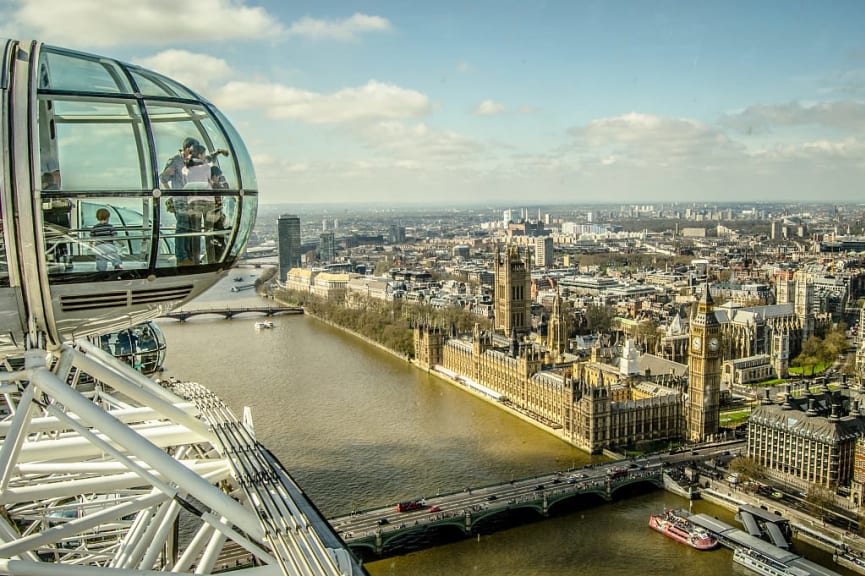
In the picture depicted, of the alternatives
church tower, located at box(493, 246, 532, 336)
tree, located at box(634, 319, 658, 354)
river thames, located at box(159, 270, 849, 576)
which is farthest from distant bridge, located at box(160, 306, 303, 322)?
tree, located at box(634, 319, 658, 354)

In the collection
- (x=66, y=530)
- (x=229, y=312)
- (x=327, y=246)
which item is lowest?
(x=229, y=312)

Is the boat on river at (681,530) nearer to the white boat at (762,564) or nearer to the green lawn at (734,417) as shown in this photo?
the white boat at (762,564)

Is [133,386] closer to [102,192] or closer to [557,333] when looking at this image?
[102,192]

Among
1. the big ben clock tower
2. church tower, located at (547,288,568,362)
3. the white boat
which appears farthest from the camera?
church tower, located at (547,288,568,362)

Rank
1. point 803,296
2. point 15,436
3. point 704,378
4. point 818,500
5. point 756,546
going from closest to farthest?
point 15,436 → point 756,546 → point 818,500 → point 704,378 → point 803,296

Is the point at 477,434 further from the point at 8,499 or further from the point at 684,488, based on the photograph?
the point at 8,499

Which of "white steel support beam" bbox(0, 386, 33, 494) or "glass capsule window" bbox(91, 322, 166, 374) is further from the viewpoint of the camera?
"glass capsule window" bbox(91, 322, 166, 374)

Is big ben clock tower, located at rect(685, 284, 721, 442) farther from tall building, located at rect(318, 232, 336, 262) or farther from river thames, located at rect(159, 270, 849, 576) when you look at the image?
tall building, located at rect(318, 232, 336, 262)

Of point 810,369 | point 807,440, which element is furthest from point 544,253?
point 807,440
